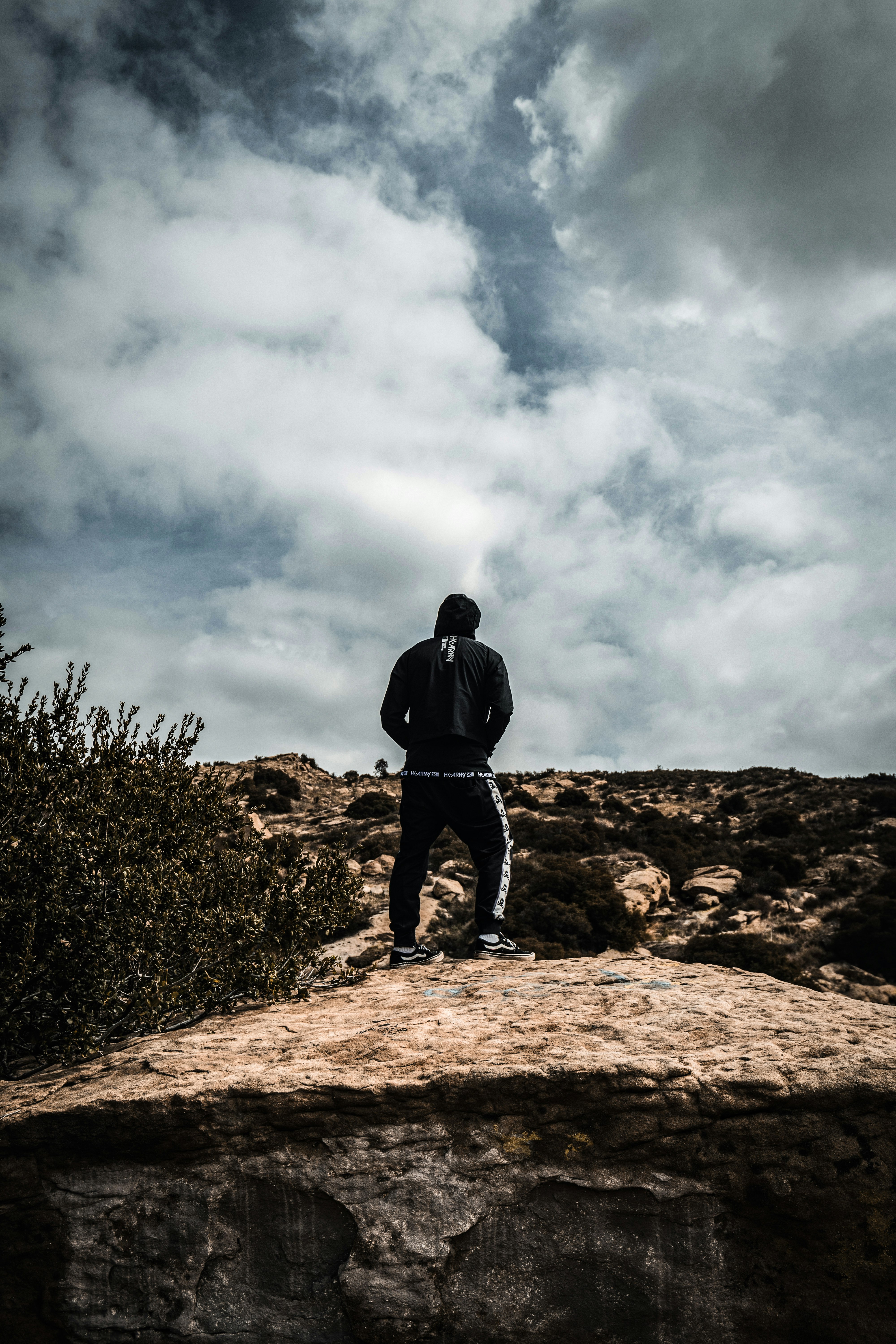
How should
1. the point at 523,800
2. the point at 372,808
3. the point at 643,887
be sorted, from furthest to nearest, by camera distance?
1. the point at 523,800
2. the point at 372,808
3. the point at 643,887

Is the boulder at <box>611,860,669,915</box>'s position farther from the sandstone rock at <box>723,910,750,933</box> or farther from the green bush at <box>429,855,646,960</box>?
the sandstone rock at <box>723,910,750,933</box>

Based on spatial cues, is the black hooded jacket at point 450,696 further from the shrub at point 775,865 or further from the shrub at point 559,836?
the shrub at point 559,836

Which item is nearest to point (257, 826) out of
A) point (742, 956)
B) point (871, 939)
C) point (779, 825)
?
point (742, 956)

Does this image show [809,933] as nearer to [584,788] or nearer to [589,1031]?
[589,1031]

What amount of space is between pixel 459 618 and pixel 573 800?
23022 mm

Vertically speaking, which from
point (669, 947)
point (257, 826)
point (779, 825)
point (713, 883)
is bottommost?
point (669, 947)

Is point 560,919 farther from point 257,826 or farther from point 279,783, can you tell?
point 279,783

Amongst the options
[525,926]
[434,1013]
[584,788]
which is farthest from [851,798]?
[434,1013]

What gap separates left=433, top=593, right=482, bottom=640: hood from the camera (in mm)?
5758

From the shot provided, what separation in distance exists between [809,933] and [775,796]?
629 inches

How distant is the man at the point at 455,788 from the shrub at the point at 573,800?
73.3ft

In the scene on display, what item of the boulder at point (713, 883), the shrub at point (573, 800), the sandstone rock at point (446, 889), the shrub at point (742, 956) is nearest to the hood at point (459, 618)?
the shrub at point (742, 956)

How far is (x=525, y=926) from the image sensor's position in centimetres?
1273

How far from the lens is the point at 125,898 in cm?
380
